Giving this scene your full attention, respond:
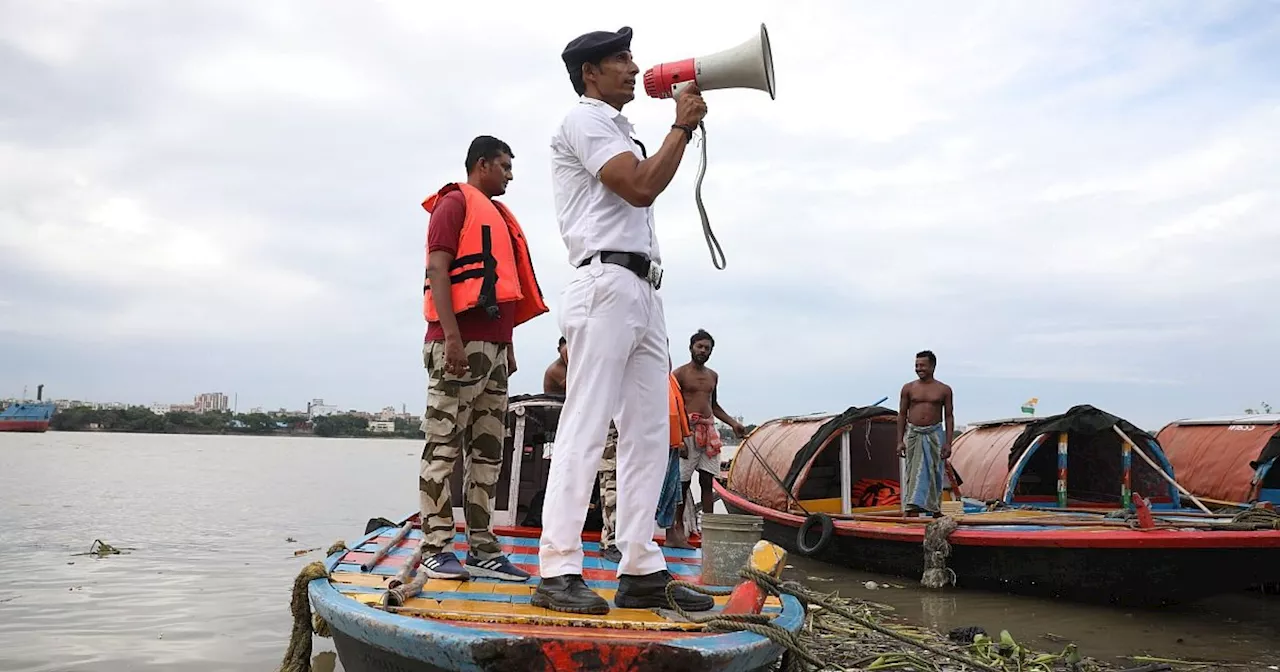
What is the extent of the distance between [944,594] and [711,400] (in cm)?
304

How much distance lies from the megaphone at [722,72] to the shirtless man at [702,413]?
5992 millimetres

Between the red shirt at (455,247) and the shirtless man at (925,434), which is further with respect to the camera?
the shirtless man at (925,434)

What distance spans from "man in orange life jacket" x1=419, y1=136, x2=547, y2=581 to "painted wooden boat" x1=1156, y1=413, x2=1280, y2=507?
8.88 m

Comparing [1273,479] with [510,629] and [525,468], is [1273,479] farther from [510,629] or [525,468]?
[510,629]

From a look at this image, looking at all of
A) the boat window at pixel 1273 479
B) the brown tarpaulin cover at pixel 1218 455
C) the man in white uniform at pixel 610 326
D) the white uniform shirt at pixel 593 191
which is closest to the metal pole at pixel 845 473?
the brown tarpaulin cover at pixel 1218 455

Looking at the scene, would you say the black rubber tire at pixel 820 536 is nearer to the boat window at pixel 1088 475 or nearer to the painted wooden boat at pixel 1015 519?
the painted wooden boat at pixel 1015 519

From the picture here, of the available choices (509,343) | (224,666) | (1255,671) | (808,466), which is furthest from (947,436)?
(224,666)

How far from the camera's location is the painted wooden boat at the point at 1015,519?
6.50 m

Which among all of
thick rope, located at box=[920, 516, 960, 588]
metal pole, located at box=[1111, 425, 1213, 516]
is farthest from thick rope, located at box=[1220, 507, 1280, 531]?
thick rope, located at box=[920, 516, 960, 588]

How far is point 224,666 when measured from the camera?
514 cm

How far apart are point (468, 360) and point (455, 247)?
531 mm

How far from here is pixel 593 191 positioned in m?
3.07

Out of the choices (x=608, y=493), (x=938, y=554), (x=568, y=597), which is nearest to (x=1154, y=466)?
(x=938, y=554)

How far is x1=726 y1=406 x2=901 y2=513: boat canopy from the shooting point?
10.1 metres
